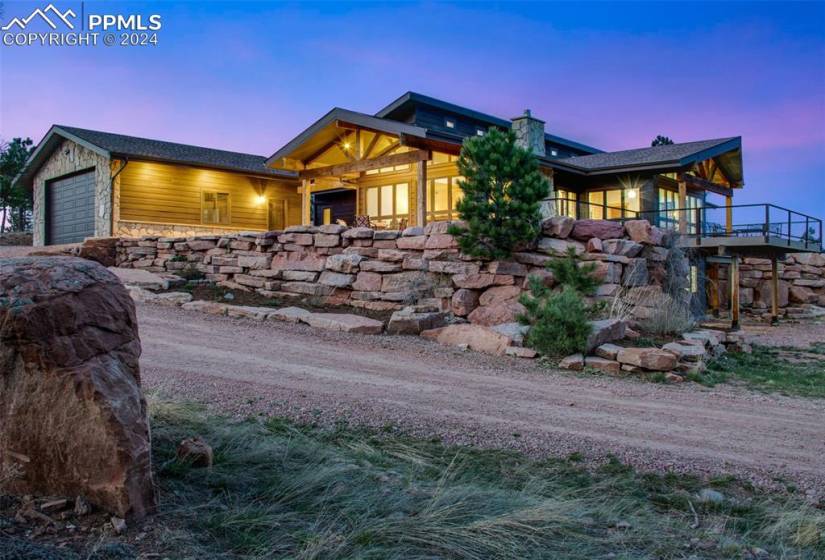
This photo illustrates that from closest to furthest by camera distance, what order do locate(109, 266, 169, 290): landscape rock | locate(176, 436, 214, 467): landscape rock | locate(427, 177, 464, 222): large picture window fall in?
locate(176, 436, 214, 467): landscape rock, locate(109, 266, 169, 290): landscape rock, locate(427, 177, 464, 222): large picture window

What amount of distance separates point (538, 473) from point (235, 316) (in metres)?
8.37

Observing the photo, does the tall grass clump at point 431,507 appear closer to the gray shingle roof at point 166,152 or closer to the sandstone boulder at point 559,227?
the sandstone boulder at point 559,227

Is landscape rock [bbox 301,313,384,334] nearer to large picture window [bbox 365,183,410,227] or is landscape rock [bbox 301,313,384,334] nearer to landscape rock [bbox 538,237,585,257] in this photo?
landscape rock [bbox 538,237,585,257]

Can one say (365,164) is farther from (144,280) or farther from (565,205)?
(144,280)

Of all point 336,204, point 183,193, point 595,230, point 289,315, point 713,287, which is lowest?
point 289,315

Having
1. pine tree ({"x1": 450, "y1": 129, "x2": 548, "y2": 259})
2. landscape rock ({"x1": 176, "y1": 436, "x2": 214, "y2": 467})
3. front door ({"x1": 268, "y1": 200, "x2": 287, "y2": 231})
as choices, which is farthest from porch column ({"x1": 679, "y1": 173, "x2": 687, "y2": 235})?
landscape rock ({"x1": 176, "y1": 436, "x2": 214, "y2": 467})

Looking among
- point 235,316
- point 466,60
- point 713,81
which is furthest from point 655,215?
point 235,316

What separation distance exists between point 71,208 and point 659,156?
2104cm

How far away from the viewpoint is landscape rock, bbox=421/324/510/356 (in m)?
9.53

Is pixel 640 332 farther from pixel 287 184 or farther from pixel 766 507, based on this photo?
pixel 287 184

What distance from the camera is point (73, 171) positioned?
2222 centimetres

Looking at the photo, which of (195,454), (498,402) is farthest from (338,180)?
(195,454)

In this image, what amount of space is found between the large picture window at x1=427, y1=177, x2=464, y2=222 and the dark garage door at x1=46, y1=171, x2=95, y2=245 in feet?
37.9

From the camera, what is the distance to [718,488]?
3.97 m
